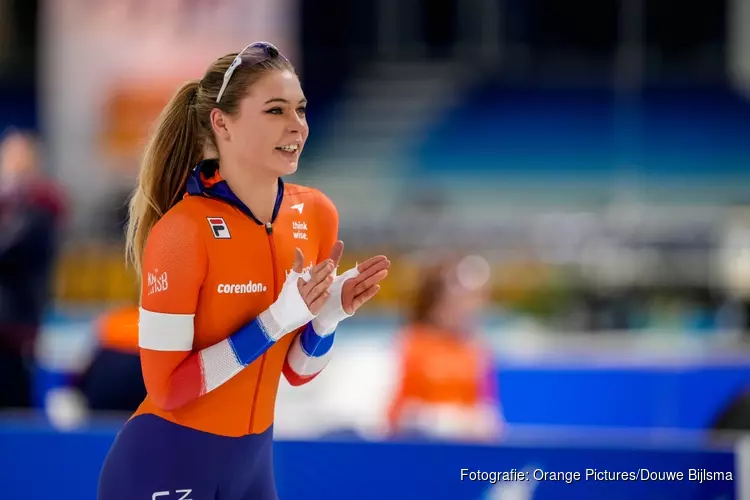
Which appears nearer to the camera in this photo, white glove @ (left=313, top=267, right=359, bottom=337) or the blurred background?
white glove @ (left=313, top=267, right=359, bottom=337)

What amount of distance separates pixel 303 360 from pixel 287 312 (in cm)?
25

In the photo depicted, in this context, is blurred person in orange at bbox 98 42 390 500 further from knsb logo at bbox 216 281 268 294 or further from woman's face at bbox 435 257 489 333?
woman's face at bbox 435 257 489 333

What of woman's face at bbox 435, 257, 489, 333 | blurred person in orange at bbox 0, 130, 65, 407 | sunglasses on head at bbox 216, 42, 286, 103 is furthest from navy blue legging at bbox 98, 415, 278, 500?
blurred person in orange at bbox 0, 130, 65, 407

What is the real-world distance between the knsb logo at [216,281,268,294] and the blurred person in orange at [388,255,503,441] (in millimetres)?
2213

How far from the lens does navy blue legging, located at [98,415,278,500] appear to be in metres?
2.03

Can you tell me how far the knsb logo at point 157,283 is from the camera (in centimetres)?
195

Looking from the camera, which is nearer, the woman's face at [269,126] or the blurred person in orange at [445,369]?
the woman's face at [269,126]

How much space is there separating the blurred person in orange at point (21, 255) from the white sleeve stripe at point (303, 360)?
283 centimetres

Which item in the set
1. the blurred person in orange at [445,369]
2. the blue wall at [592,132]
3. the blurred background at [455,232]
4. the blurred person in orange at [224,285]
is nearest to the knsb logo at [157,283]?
the blurred person in orange at [224,285]

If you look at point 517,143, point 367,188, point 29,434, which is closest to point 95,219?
point 367,188

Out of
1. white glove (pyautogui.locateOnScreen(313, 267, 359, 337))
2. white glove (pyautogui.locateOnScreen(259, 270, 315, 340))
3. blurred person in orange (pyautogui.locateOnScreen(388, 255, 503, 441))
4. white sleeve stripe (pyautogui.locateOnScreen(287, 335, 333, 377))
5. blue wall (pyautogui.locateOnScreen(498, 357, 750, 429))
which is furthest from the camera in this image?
blue wall (pyautogui.locateOnScreen(498, 357, 750, 429))

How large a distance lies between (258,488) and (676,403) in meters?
4.03

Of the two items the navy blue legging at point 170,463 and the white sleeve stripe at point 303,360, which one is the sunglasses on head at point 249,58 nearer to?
the white sleeve stripe at point 303,360

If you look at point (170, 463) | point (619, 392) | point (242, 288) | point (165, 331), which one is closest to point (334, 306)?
point (242, 288)
